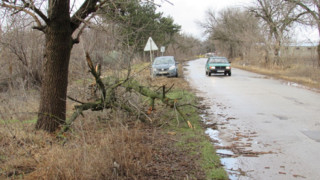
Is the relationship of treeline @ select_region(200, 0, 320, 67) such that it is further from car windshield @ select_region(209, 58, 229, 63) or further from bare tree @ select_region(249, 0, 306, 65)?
car windshield @ select_region(209, 58, 229, 63)

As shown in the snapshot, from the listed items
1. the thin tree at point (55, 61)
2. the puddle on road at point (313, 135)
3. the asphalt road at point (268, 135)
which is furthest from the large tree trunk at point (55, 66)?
the puddle on road at point (313, 135)

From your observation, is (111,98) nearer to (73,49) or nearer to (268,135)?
(268,135)

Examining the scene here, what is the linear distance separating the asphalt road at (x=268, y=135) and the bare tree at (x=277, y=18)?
1646 cm

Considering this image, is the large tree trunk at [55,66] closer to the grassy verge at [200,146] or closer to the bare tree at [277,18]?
the grassy verge at [200,146]

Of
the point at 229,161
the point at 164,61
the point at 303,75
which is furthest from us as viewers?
the point at 164,61

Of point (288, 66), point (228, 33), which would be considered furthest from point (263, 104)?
point (228, 33)

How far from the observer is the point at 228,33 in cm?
5759

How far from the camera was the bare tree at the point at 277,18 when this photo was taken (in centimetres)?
2656

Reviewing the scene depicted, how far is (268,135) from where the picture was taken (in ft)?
23.0

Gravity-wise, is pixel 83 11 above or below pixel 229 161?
above

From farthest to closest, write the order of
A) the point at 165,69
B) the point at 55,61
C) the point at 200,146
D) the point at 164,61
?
the point at 164,61 → the point at 165,69 → the point at 55,61 → the point at 200,146

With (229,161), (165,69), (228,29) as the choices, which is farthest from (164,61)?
(228,29)

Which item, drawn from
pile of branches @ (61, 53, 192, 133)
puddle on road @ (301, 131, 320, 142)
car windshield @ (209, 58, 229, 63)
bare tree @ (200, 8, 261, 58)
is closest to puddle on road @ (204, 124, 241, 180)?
pile of branches @ (61, 53, 192, 133)

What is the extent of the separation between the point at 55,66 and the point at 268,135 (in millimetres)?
5080
